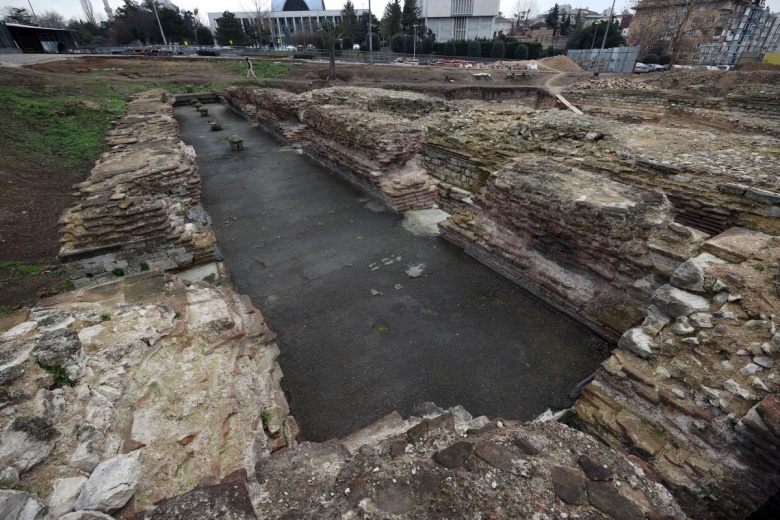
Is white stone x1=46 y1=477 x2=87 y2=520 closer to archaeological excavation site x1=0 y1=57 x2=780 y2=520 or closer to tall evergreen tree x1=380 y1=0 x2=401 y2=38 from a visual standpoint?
archaeological excavation site x1=0 y1=57 x2=780 y2=520

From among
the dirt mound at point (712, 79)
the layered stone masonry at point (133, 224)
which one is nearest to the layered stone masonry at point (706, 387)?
the layered stone masonry at point (133, 224)

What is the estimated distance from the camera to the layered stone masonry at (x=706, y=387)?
2332 millimetres

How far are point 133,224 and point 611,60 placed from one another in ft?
162

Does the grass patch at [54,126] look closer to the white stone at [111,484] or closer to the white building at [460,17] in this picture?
the white stone at [111,484]

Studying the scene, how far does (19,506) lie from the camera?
164 cm

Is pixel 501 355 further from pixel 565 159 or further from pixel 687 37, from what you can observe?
pixel 687 37

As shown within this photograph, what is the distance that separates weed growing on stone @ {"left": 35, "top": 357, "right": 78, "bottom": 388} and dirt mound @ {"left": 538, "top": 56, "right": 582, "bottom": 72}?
46.6 metres

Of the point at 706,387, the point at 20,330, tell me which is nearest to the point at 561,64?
the point at 706,387

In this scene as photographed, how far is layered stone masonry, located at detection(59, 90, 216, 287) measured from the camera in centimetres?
463

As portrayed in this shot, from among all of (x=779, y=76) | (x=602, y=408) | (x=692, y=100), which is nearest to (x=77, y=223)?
(x=602, y=408)

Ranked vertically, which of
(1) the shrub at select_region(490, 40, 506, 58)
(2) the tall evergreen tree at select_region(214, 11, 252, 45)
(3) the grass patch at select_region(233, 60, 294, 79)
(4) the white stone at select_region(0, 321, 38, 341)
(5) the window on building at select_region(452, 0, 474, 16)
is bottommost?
(4) the white stone at select_region(0, 321, 38, 341)

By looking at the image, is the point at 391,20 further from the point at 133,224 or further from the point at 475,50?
the point at 133,224

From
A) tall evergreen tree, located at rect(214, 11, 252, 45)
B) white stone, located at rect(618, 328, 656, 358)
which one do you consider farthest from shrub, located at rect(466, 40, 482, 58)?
white stone, located at rect(618, 328, 656, 358)

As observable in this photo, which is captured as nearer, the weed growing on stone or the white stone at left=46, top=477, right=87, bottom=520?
the white stone at left=46, top=477, right=87, bottom=520
